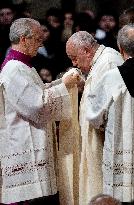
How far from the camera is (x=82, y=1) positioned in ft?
30.9

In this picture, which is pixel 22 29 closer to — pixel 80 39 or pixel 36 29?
pixel 36 29

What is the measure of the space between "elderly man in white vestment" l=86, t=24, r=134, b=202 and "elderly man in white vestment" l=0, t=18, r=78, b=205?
0.42m

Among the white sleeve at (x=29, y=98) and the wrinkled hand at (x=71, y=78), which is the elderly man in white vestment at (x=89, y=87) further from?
the white sleeve at (x=29, y=98)

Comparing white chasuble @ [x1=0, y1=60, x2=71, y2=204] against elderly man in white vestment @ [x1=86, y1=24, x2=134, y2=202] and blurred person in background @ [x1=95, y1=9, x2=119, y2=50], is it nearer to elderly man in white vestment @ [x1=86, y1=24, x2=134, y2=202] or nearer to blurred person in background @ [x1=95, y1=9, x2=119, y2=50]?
elderly man in white vestment @ [x1=86, y1=24, x2=134, y2=202]

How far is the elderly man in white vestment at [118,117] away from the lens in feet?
15.7

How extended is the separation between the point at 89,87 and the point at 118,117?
0.66 metres

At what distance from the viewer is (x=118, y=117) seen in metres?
4.84

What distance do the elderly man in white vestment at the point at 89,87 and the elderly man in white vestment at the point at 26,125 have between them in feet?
0.59

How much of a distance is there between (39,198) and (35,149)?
69cm

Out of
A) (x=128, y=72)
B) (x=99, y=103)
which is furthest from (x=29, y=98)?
(x=128, y=72)

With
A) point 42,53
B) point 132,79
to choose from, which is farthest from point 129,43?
point 42,53

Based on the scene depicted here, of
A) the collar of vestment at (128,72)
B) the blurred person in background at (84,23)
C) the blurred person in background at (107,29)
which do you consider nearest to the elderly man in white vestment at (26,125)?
the collar of vestment at (128,72)

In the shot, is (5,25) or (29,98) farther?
(5,25)

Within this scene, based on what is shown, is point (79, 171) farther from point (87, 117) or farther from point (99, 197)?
point (99, 197)
